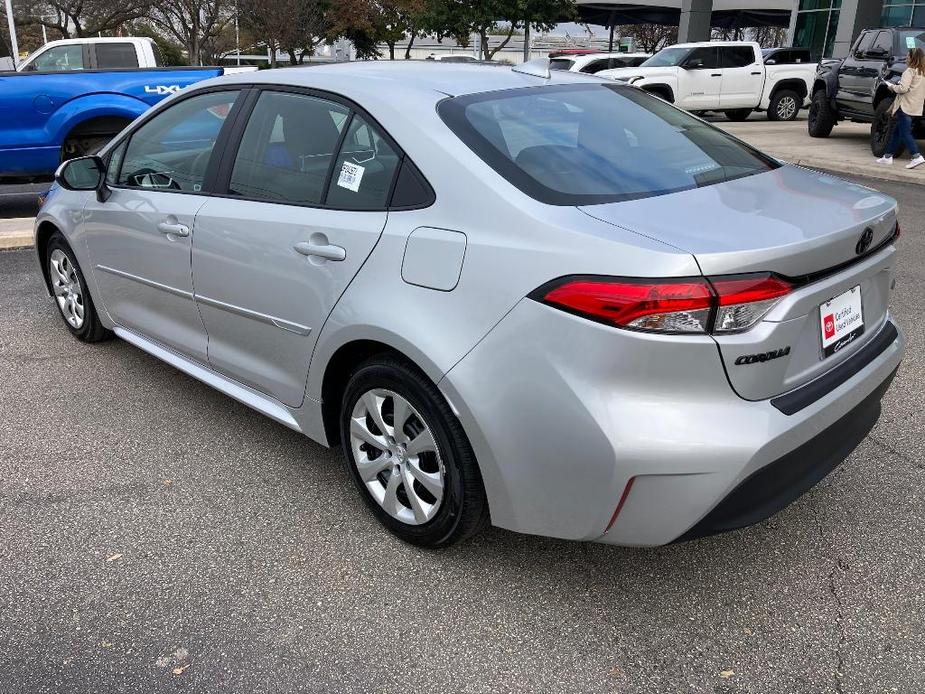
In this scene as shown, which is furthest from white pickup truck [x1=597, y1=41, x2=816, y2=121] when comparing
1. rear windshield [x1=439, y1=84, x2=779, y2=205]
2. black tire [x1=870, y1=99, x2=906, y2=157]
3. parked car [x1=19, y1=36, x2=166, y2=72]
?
rear windshield [x1=439, y1=84, x2=779, y2=205]

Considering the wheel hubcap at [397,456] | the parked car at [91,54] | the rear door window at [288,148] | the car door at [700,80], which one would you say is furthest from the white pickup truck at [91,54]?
the car door at [700,80]

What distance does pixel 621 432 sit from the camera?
2.23 meters

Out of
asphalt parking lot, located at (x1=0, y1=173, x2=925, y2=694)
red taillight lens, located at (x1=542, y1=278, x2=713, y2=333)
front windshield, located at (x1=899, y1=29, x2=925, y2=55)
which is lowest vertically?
asphalt parking lot, located at (x1=0, y1=173, x2=925, y2=694)

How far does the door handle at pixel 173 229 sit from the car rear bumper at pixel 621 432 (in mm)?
1672

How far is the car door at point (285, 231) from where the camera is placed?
291cm

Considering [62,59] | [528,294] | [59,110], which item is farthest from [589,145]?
[62,59]

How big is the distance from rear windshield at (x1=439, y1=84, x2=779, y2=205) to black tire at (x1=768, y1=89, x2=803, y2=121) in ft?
60.8

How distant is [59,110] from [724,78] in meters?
15.1

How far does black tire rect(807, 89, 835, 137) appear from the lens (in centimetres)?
1470

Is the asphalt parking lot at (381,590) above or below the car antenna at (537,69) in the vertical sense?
below

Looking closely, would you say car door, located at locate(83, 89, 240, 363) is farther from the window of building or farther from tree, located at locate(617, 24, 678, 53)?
tree, located at locate(617, 24, 678, 53)

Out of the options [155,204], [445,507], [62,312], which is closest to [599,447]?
[445,507]

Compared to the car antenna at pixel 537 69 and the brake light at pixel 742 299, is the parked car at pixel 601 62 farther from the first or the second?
the brake light at pixel 742 299

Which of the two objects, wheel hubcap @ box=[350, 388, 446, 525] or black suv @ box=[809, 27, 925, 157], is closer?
wheel hubcap @ box=[350, 388, 446, 525]
